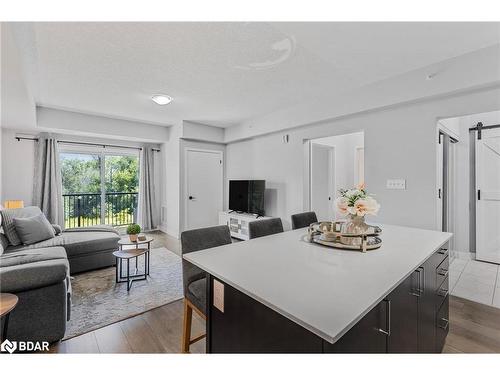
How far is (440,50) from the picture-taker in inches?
90.7

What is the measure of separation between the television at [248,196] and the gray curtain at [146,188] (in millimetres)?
2074

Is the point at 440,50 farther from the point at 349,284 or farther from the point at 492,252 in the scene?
the point at 492,252

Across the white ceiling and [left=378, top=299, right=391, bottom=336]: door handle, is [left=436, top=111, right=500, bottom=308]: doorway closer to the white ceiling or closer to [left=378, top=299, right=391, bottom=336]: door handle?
the white ceiling

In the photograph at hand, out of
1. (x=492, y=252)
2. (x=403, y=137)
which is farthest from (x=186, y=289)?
(x=492, y=252)

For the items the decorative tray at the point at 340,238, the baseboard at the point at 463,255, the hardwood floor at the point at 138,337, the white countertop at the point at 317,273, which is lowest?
the hardwood floor at the point at 138,337

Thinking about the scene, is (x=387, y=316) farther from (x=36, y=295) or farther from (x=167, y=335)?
(x=36, y=295)

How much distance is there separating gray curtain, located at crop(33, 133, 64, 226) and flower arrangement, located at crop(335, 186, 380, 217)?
5272 mm

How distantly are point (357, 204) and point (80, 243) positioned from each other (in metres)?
3.37

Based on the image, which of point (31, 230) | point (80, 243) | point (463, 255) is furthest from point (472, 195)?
point (31, 230)

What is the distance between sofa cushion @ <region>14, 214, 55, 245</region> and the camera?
9.91ft

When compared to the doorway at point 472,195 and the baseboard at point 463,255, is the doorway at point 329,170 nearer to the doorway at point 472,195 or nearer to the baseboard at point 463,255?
the doorway at point 472,195

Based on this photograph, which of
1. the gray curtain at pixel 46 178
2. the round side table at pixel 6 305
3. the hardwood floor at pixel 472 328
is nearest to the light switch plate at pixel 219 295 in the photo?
the round side table at pixel 6 305

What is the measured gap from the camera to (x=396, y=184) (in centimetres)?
303

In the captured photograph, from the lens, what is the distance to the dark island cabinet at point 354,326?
2.82 ft
